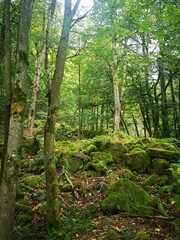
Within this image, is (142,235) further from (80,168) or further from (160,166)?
(80,168)

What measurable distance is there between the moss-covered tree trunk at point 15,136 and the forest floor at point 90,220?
0.95 m

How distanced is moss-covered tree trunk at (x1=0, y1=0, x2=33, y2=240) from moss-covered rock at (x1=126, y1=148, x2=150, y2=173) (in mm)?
4603

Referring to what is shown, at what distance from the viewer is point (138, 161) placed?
7.44 m

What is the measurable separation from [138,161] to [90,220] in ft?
10.6

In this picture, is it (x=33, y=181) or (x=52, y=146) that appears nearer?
(x=52, y=146)

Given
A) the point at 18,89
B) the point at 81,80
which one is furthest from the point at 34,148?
the point at 81,80

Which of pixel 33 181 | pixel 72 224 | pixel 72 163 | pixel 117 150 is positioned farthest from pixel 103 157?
pixel 72 224

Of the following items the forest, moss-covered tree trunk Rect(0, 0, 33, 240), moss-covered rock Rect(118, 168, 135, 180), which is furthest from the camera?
moss-covered rock Rect(118, 168, 135, 180)

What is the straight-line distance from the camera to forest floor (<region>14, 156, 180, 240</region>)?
14.0ft

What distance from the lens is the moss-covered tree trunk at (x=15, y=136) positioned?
379 centimetres

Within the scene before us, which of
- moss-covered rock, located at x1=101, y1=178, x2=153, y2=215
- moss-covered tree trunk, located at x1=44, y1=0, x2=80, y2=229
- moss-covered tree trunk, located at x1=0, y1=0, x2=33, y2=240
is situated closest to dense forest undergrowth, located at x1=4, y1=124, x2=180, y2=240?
moss-covered rock, located at x1=101, y1=178, x2=153, y2=215

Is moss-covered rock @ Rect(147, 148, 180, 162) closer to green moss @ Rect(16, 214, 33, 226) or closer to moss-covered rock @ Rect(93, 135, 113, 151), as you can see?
moss-covered rock @ Rect(93, 135, 113, 151)

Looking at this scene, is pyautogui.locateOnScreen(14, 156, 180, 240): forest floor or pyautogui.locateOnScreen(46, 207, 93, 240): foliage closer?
pyautogui.locateOnScreen(14, 156, 180, 240): forest floor

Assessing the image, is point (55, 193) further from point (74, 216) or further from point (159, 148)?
point (159, 148)
